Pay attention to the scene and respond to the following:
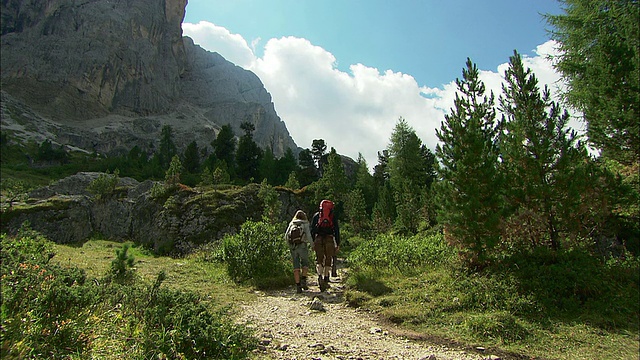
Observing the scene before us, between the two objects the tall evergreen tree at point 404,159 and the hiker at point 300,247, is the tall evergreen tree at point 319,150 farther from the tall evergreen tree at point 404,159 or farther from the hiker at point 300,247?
the hiker at point 300,247

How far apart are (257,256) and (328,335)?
208 inches

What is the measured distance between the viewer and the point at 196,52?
186500mm

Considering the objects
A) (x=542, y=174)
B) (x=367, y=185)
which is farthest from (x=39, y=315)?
(x=367, y=185)

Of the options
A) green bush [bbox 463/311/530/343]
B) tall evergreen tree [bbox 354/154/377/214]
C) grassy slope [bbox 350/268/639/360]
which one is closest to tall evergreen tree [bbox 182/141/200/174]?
tall evergreen tree [bbox 354/154/377/214]

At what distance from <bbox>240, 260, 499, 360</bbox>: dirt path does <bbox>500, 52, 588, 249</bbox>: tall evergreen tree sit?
17.9 feet

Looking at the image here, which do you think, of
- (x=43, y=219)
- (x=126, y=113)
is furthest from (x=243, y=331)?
(x=126, y=113)

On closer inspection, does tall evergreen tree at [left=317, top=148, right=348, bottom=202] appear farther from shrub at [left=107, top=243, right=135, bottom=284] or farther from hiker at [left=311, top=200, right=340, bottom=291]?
shrub at [left=107, top=243, right=135, bottom=284]

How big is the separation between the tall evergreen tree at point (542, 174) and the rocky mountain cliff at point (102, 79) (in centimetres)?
12115

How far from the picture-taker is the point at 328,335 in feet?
16.4

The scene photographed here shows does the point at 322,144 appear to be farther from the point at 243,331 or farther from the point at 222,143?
the point at 243,331

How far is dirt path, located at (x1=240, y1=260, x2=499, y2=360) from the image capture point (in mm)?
4273

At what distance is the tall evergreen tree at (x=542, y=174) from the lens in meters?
8.60

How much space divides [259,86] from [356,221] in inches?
6768

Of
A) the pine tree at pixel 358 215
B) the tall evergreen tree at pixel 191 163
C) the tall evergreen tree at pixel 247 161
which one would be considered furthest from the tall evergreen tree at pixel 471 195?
the tall evergreen tree at pixel 191 163
